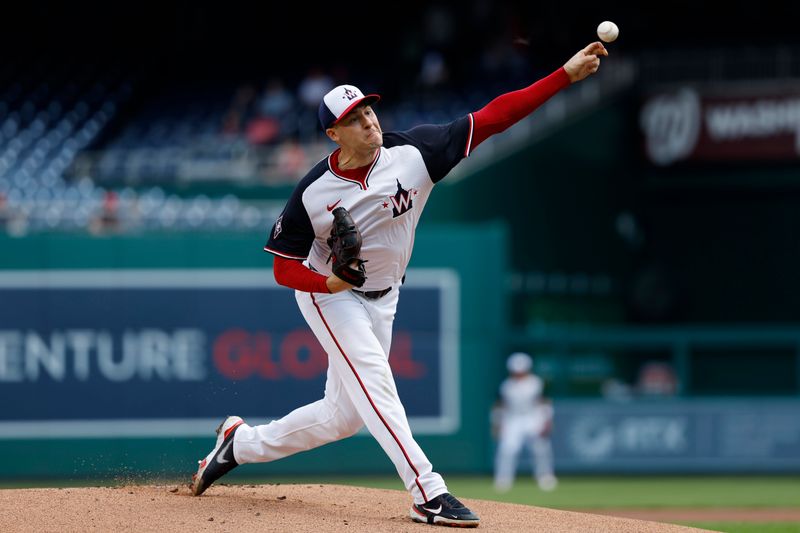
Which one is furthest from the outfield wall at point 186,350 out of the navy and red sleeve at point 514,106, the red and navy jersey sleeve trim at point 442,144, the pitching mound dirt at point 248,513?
the navy and red sleeve at point 514,106

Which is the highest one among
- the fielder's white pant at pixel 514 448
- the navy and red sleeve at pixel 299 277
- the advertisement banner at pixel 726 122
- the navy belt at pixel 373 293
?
the advertisement banner at pixel 726 122

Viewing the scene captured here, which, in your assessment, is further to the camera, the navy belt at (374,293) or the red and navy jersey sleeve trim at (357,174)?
the navy belt at (374,293)

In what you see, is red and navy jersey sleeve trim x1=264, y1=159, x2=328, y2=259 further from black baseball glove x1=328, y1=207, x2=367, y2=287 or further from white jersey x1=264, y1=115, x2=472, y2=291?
black baseball glove x1=328, y1=207, x2=367, y2=287

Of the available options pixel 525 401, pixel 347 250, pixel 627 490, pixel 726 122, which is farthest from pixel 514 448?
pixel 347 250

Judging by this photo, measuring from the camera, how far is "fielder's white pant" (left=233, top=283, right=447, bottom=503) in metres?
5.73

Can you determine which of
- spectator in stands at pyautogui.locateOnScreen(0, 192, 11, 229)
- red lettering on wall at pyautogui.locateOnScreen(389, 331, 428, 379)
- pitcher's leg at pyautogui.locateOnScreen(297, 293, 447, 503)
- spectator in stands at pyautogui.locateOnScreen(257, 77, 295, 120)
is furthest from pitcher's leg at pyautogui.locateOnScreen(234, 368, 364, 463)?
spectator in stands at pyautogui.locateOnScreen(257, 77, 295, 120)

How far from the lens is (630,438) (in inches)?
566

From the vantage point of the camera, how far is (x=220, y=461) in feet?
A: 20.9

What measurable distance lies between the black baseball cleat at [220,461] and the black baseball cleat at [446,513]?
1.11 m

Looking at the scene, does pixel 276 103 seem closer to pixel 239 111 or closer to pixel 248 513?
pixel 239 111

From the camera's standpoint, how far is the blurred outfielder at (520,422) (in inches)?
523

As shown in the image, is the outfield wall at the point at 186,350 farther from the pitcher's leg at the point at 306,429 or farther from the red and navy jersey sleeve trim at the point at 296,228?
the red and navy jersey sleeve trim at the point at 296,228

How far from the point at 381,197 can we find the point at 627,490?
8142 mm

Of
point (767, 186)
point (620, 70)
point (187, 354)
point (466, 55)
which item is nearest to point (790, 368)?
point (767, 186)
